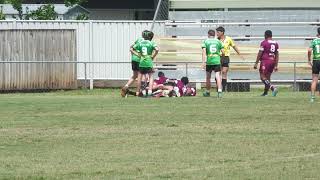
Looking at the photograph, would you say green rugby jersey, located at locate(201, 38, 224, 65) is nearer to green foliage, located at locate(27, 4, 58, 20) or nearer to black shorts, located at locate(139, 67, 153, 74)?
black shorts, located at locate(139, 67, 153, 74)

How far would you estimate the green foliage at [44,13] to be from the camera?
43.6m

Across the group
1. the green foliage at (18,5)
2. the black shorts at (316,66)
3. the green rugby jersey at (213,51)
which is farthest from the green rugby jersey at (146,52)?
the green foliage at (18,5)

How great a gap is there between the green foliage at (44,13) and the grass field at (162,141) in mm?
22974

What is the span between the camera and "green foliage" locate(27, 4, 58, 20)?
43.6m

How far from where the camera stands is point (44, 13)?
43.8m

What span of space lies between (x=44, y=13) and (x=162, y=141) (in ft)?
100

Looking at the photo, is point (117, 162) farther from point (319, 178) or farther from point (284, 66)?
point (284, 66)

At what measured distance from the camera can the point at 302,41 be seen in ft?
113

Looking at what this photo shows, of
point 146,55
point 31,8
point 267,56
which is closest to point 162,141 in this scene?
point 146,55

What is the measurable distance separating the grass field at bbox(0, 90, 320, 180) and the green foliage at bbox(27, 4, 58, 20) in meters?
23.0

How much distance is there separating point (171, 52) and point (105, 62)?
243 cm

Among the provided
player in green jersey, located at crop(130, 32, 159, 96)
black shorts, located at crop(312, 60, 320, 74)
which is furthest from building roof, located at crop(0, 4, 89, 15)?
black shorts, located at crop(312, 60, 320, 74)

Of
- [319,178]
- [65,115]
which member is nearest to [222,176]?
[319,178]

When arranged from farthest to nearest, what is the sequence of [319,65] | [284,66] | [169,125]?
[284,66]
[319,65]
[169,125]
